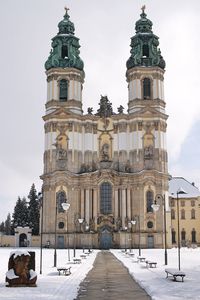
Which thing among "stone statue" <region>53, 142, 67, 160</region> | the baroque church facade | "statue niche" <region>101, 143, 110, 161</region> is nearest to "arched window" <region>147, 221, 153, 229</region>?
the baroque church facade

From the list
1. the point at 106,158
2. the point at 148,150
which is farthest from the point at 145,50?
the point at 106,158

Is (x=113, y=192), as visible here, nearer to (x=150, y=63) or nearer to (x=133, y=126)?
(x=133, y=126)

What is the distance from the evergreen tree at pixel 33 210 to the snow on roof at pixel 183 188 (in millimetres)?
31453

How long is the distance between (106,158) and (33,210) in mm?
38997

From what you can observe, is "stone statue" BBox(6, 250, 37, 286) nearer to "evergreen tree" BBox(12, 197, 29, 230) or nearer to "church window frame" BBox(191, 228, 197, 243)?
"church window frame" BBox(191, 228, 197, 243)

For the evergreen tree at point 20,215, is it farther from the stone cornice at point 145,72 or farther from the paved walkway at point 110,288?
the paved walkway at point 110,288

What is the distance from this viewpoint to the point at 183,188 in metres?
108

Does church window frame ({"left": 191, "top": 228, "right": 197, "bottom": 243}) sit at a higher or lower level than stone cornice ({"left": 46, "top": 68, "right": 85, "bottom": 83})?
lower

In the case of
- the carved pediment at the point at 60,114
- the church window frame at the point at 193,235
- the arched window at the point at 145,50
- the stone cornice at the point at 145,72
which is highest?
the arched window at the point at 145,50

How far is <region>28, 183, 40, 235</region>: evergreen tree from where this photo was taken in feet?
383

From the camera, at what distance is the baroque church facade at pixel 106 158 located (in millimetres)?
83188

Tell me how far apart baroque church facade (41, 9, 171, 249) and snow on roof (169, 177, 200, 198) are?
66.8 feet

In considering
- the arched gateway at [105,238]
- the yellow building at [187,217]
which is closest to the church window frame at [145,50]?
the yellow building at [187,217]

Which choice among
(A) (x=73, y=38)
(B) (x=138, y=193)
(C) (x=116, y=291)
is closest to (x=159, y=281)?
(C) (x=116, y=291)
